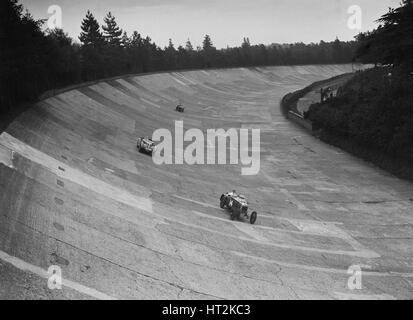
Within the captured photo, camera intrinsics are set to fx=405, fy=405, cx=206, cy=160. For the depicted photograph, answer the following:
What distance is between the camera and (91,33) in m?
86.2

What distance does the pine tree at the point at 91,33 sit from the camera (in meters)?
85.8

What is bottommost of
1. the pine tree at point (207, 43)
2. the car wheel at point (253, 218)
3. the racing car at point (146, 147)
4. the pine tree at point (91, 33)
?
the car wheel at point (253, 218)

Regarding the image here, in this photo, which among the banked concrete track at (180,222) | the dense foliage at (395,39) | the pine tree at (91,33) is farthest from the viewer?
the pine tree at (91,33)

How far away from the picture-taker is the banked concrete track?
15.6 metres

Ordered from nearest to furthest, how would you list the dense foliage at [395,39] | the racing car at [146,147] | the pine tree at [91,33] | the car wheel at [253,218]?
1. the car wheel at [253,218]
2. the dense foliage at [395,39]
3. the racing car at [146,147]
4. the pine tree at [91,33]

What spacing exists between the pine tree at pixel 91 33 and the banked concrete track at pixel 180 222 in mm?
47124

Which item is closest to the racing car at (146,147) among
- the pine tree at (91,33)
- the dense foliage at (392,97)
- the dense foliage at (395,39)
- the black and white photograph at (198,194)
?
the black and white photograph at (198,194)

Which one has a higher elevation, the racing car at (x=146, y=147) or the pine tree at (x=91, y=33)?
the pine tree at (x=91, y=33)

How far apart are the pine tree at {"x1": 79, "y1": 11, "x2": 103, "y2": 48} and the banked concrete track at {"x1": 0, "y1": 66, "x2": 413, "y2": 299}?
1855 inches

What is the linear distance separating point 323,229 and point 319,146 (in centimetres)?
2247

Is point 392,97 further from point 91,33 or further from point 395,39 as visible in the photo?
point 91,33

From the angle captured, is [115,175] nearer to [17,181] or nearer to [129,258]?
[17,181]

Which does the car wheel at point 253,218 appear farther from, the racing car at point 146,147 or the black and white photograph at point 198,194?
the racing car at point 146,147

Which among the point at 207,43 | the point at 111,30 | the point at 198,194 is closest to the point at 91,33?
the point at 111,30
